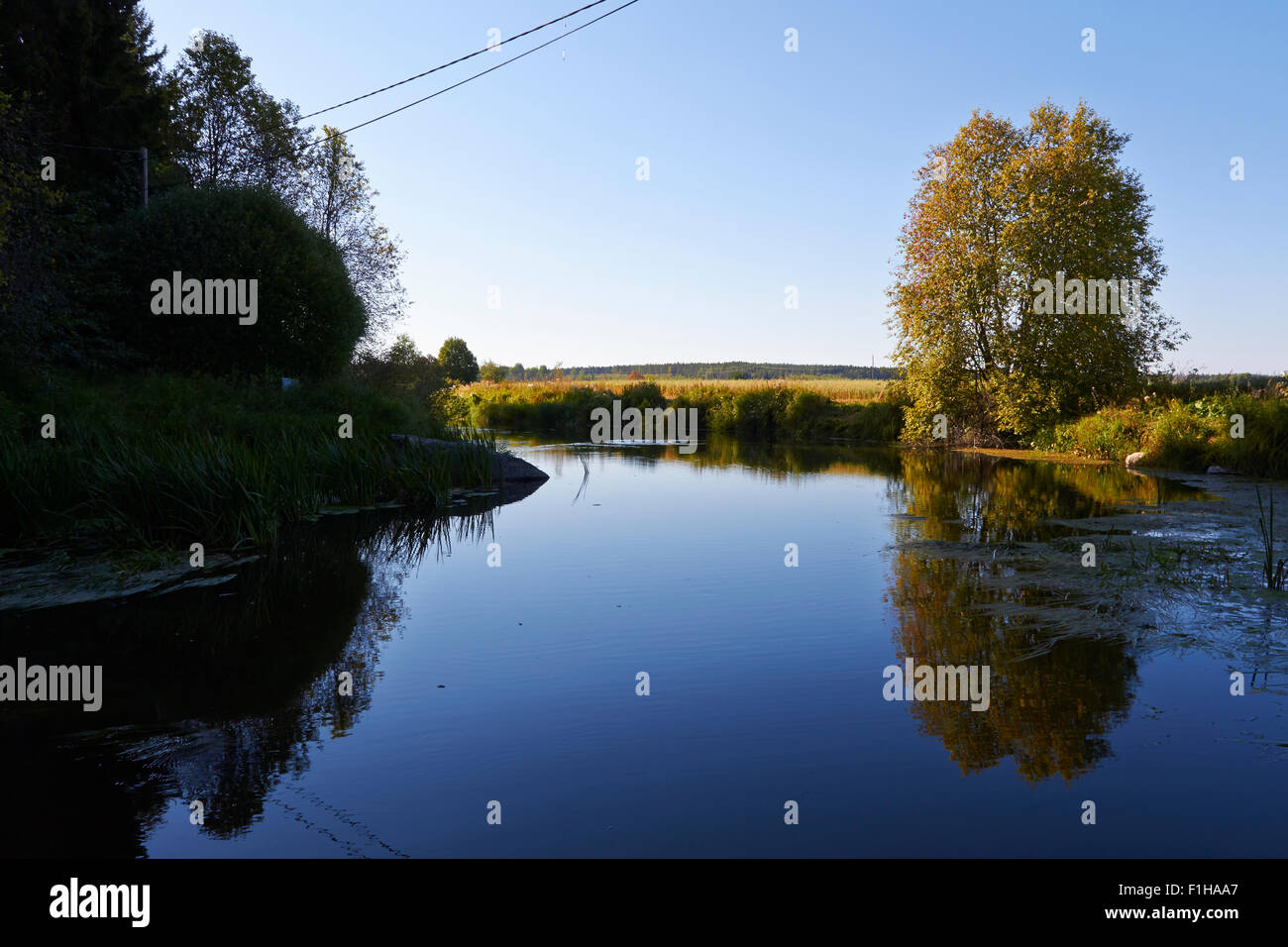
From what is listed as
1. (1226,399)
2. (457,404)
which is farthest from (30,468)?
(1226,399)

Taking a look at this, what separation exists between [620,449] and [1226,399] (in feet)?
55.5

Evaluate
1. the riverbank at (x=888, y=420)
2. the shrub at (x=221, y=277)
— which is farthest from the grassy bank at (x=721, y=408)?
the shrub at (x=221, y=277)

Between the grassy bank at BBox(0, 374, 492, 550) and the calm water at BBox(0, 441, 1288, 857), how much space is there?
3.28ft

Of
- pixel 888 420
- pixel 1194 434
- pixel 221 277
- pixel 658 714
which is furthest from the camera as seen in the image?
pixel 888 420

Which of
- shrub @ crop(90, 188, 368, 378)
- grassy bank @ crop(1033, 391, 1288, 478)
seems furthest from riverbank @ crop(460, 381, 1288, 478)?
shrub @ crop(90, 188, 368, 378)

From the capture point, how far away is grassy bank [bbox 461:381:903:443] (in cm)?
3384

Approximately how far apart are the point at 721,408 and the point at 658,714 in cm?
3602

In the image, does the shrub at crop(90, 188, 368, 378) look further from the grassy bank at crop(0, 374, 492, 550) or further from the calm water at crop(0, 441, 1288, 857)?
the calm water at crop(0, 441, 1288, 857)

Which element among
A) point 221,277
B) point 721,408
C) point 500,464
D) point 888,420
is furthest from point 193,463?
point 721,408

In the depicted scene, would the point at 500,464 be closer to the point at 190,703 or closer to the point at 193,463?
the point at 193,463

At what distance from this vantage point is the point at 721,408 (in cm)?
4022

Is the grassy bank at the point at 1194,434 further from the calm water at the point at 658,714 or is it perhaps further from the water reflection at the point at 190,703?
the water reflection at the point at 190,703

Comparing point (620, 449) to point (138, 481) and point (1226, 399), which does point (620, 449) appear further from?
point (138, 481)

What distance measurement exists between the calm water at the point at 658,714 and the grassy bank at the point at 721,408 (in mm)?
22659
